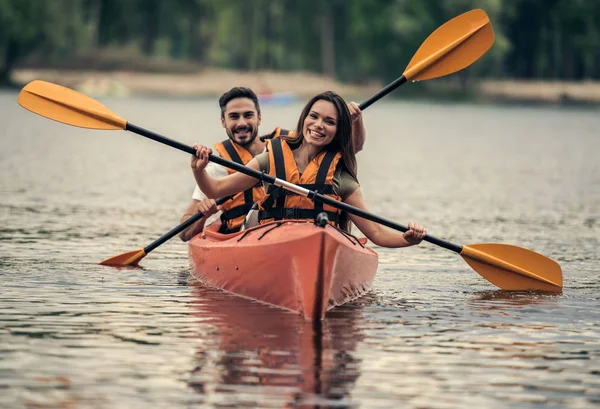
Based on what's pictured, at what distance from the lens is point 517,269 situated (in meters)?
10.6

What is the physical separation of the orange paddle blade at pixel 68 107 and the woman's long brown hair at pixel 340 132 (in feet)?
4.57

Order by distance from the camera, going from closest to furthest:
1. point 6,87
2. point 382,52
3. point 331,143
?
point 331,143
point 6,87
point 382,52

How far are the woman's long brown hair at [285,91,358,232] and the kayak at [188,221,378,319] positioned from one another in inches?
19.9

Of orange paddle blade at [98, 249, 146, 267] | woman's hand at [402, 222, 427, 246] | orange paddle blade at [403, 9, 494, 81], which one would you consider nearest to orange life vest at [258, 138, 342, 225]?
woman's hand at [402, 222, 427, 246]

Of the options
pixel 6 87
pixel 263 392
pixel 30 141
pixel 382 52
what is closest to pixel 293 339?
pixel 263 392

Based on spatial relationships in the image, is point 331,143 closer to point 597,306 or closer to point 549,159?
point 597,306

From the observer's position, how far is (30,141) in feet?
109

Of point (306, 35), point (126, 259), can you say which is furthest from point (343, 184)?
point (306, 35)

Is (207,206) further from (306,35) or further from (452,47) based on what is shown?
(306,35)

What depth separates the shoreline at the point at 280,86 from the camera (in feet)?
231

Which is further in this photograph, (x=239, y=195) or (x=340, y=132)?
(x=239, y=195)

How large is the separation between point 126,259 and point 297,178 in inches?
122

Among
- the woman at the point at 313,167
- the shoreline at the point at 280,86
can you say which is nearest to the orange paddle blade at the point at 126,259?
the woman at the point at 313,167

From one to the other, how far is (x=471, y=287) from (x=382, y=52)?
6803 centimetres
